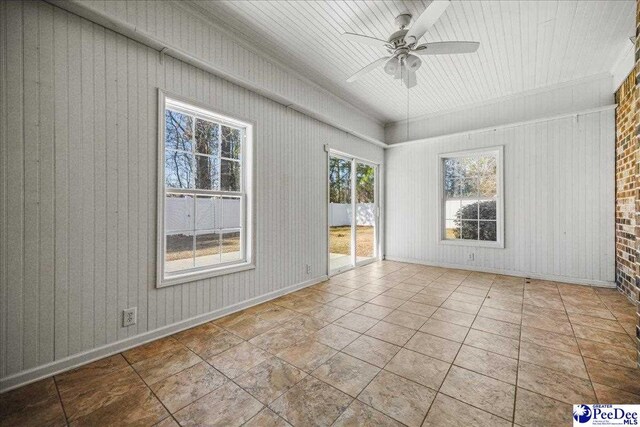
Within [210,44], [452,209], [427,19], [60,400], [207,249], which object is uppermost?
[210,44]

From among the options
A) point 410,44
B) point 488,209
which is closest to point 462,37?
point 410,44

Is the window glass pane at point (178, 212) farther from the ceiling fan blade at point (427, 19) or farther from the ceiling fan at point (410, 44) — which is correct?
the ceiling fan blade at point (427, 19)

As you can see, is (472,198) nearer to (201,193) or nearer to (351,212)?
(351,212)

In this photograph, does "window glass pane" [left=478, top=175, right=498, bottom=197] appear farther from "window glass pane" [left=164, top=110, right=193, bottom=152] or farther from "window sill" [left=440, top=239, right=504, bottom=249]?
"window glass pane" [left=164, top=110, right=193, bottom=152]

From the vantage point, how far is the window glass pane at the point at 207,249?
2762mm

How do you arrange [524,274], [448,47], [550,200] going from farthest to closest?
[524,274] → [550,200] → [448,47]

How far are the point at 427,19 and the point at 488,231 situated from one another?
393 cm

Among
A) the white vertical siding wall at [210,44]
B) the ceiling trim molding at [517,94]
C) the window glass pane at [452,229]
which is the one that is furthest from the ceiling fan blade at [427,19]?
the window glass pane at [452,229]

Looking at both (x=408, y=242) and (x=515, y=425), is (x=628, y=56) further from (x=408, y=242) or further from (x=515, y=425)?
(x=515, y=425)

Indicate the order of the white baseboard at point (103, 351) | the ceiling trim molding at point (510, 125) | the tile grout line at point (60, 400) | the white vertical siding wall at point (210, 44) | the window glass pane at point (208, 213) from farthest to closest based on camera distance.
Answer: the ceiling trim molding at point (510, 125) < the window glass pane at point (208, 213) < the white vertical siding wall at point (210, 44) < the white baseboard at point (103, 351) < the tile grout line at point (60, 400)

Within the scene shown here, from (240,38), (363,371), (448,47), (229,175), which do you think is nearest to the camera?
(363,371)

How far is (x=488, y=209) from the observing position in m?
4.75

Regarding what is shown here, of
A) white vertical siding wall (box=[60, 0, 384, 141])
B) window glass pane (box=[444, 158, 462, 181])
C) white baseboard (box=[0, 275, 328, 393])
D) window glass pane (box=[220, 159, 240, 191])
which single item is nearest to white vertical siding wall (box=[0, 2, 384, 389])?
white baseboard (box=[0, 275, 328, 393])

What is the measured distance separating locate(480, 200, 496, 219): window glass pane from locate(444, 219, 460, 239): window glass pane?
455mm
